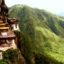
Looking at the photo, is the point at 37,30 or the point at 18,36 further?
the point at 37,30

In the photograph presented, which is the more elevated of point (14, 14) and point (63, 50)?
point (14, 14)

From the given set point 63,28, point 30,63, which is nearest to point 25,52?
point 30,63

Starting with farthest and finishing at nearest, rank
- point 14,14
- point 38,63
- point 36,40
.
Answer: point 14,14, point 36,40, point 38,63

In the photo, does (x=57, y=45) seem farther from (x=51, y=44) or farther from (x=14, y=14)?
(x=14, y=14)

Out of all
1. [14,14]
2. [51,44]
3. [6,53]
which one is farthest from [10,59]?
[14,14]

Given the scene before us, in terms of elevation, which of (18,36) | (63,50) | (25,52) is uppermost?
(18,36)

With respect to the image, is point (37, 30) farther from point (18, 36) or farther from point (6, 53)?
point (6, 53)

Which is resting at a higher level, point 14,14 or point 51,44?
point 14,14

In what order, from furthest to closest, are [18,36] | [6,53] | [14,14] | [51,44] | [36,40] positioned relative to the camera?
[14,14] < [51,44] < [36,40] < [18,36] < [6,53]

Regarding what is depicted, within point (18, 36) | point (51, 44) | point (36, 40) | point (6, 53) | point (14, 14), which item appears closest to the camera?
point (6, 53)
